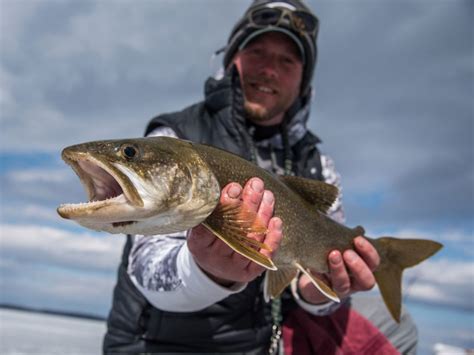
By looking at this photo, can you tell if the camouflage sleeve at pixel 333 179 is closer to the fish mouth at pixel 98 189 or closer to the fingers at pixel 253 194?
the fingers at pixel 253 194

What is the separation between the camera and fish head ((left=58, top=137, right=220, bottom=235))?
2.57m

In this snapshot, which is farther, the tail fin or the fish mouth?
the tail fin

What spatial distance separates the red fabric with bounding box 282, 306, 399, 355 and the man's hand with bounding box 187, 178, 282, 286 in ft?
7.21

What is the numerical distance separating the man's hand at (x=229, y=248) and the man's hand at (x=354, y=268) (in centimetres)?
105

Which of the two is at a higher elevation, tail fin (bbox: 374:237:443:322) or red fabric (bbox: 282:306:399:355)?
tail fin (bbox: 374:237:443:322)

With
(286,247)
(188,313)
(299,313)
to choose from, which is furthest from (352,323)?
(286,247)

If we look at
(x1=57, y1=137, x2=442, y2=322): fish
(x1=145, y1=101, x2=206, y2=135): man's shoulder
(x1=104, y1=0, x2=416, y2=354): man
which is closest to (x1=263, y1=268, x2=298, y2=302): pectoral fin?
(x1=57, y1=137, x2=442, y2=322): fish

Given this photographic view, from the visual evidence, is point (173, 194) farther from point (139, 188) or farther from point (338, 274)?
point (338, 274)

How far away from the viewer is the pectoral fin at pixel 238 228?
114 inches

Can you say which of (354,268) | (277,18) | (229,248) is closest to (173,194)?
(229,248)

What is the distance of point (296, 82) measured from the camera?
6.59 metres

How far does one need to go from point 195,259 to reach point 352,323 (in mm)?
2851

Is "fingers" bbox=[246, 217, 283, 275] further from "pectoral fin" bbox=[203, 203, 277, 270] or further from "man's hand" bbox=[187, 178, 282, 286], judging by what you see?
"pectoral fin" bbox=[203, 203, 277, 270]

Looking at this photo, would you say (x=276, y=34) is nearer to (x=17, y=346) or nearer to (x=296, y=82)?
(x=296, y=82)
